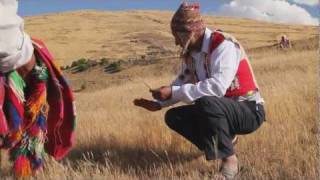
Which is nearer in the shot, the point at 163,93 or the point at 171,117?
the point at 163,93

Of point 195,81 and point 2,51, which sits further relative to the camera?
point 195,81

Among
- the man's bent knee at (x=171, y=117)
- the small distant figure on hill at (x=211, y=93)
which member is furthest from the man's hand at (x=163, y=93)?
the man's bent knee at (x=171, y=117)

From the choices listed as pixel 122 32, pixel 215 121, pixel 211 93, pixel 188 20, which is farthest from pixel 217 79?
pixel 122 32

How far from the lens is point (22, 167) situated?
18.0 ft

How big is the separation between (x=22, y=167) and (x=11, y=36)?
146 cm

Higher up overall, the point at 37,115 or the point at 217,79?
the point at 217,79

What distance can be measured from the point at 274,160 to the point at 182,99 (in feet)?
2.99

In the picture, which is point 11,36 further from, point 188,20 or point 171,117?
point 171,117

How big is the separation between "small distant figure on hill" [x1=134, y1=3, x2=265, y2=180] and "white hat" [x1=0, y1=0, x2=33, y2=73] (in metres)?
1.08

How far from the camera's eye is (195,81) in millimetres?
5648

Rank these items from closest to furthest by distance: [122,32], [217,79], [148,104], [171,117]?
[217,79] → [148,104] → [171,117] → [122,32]

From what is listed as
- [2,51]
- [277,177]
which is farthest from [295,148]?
[2,51]

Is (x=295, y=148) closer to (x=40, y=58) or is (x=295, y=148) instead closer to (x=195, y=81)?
(x=195, y=81)

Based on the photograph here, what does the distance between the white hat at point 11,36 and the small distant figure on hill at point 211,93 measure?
1.08 metres
